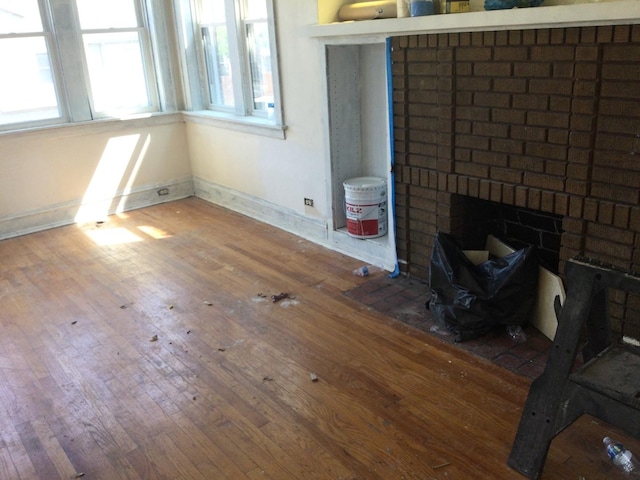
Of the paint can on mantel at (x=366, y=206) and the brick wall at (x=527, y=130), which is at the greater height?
the brick wall at (x=527, y=130)

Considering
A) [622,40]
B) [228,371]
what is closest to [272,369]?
[228,371]

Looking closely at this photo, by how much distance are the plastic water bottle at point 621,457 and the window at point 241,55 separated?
340 centimetres

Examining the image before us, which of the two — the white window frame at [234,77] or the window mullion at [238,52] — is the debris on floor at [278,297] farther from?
the window mullion at [238,52]

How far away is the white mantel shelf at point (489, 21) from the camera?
2.47 m

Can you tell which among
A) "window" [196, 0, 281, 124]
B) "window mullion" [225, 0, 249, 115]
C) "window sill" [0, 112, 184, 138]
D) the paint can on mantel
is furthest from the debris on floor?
"window sill" [0, 112, 184, 138]

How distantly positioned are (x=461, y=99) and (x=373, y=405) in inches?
69.3

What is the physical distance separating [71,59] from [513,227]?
417 centimetres


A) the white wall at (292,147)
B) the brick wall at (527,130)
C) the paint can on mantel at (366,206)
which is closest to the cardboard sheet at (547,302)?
the brick wall at (527,130)

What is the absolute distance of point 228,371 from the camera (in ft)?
9.84

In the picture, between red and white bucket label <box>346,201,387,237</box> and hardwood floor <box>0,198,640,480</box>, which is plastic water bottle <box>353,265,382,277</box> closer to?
hardwood floor <box>0,198,640,480</box>

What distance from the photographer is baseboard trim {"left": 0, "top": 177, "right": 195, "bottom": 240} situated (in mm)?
5328

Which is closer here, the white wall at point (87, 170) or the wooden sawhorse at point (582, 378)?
the wooden sawhorse at point (582, 378)

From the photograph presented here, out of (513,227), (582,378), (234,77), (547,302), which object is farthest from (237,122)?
(582,378)

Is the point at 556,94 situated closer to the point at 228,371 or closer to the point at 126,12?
the point at 228,371
